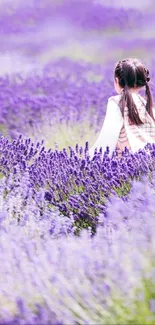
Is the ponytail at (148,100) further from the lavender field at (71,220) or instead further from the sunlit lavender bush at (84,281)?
the sunlit lavender bush at (84,281)

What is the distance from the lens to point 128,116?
3.23 m

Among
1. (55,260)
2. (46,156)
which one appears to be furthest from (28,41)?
(55,260)

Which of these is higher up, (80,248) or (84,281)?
(80,248)

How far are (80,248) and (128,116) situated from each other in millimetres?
1546

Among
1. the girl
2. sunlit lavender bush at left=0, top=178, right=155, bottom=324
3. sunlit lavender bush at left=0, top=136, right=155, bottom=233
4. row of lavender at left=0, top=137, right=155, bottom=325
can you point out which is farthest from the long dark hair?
sunlit lavender bush at left=0, top=178, right=155, bottom=324

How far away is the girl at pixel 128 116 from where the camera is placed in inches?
124

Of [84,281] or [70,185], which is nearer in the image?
[84,281]

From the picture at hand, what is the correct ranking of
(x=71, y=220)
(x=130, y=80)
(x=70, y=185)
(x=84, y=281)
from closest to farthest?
(x=84, y=281)
(x=71, y=220)
(x=70, y=185)
(x=130, y=80)

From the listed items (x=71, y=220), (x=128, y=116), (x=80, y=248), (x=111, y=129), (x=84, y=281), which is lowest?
(x=84, y=281)

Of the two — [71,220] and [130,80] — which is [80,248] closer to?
[71,220]

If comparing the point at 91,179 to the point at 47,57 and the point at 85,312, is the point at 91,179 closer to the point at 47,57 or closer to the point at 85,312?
the point at 85,312

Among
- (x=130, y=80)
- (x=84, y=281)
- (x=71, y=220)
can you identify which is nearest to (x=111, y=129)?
(x=130, y=80)

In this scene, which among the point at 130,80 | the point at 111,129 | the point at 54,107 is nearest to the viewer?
the point at 111,129

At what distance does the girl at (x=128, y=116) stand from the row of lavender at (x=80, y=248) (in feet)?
2.18
